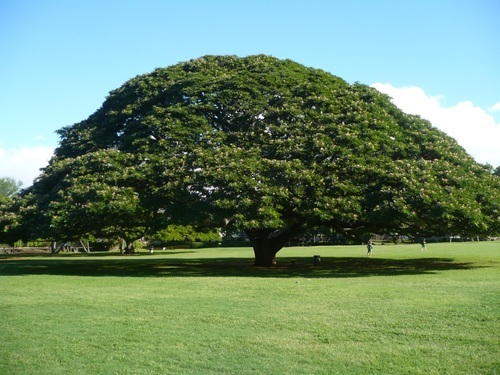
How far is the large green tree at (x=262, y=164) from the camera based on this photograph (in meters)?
20.2

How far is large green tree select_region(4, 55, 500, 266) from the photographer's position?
2017 cm

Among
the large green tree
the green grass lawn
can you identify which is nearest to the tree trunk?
the large green tree

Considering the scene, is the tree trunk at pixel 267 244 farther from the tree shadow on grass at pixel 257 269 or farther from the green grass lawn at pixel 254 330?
the green grass lawn at pixel 254 330

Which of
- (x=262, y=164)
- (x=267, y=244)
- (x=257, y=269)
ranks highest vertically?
(x=262, y=164)

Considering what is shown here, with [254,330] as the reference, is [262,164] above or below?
above

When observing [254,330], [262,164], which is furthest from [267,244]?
[254,330]

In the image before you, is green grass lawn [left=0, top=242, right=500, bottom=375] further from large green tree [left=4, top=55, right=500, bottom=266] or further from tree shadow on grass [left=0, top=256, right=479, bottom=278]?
tree shadow on grass [left=0, top=256, right=479, bottom=278]

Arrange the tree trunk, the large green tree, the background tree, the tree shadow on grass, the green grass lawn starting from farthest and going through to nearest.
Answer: the background tree
the tree trunk
the tree shadow on grass
the large green tree
the green grass lawn

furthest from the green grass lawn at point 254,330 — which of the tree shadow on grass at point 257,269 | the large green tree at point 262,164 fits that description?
the tree shadow on grass at point 257,269

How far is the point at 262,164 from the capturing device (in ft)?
70.0

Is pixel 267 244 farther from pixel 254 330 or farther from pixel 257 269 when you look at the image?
pixel 254 330

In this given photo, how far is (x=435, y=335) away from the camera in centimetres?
851

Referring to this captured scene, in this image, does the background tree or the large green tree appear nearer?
the large green tree

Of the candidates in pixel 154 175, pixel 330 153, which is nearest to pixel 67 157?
pixel 154 175
